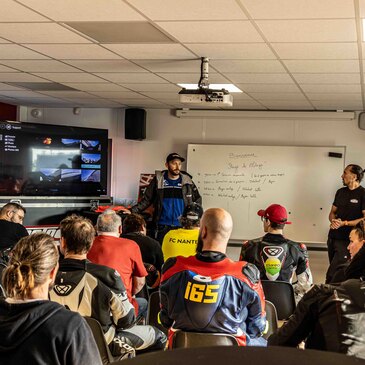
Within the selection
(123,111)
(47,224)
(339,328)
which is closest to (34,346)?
(339,328)

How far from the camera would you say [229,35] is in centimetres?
399

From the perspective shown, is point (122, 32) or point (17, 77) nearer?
point (122, 32)

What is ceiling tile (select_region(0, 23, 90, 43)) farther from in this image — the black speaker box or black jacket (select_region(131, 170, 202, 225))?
the black speaker box

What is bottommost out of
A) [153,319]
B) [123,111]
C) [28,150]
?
[153,319]

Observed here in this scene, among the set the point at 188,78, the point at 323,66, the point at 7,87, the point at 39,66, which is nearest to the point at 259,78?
the point at 188,78

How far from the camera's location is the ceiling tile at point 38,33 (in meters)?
3.95

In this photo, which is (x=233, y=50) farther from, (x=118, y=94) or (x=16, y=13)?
(x=118, y=94)

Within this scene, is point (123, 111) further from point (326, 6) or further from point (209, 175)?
point (326, 6)

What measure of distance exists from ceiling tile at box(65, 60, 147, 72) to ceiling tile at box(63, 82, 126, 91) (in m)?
0.97

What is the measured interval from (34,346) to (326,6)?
250cm

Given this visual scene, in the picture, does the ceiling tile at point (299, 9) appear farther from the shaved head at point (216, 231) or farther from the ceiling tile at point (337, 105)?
the ceiling tile at point (337, 105)

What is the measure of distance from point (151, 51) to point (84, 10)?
1.18 metres

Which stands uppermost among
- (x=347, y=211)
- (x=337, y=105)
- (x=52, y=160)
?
(x=337, y=105)

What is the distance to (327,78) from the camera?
557 cm
